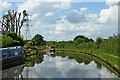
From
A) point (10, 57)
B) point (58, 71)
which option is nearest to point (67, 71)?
point (58, 71)

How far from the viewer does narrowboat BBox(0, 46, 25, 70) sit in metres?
13.0

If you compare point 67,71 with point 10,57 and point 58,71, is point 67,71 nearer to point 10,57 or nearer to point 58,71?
point 58,71

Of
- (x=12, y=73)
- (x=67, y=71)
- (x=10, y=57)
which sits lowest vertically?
(x=67, y=71)

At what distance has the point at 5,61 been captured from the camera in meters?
13.0

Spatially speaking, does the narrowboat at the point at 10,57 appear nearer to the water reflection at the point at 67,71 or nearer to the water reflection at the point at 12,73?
the water reflection at the point at 12,73

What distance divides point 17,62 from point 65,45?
1796 inches

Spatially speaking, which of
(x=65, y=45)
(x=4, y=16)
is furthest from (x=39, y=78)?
(x=65, y=45)

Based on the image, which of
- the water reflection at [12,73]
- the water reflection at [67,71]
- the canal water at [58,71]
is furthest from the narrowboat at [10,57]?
the water reflection at [67,71]

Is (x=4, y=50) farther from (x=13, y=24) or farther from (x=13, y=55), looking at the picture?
(x=13, y=24)

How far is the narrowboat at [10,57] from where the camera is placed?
13.0 m

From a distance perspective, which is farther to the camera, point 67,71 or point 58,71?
point 67,71

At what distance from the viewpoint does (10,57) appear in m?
14.0

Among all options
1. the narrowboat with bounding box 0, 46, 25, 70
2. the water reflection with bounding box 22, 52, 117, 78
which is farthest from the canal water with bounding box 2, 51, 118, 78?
the narrowboat with bounding box 0, 46, 25, 70

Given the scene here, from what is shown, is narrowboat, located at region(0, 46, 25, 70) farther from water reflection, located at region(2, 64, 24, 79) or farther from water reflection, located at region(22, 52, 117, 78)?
water reflection, located at region(22, 52, 117, 78)
